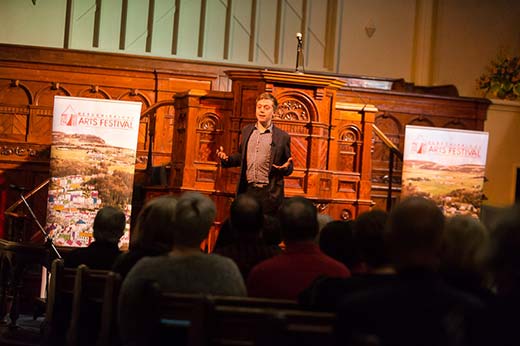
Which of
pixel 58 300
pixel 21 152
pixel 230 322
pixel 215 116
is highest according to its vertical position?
pixel 215 116

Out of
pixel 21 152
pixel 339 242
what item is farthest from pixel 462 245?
pixel 21 152

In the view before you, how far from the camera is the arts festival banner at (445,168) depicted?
10625mm

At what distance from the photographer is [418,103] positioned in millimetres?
12828

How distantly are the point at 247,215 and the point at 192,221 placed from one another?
84 cm

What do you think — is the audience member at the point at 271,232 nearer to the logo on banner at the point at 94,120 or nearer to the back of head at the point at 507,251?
the back of head at the point at 507,251

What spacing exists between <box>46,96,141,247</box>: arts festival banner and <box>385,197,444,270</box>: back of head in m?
6.88

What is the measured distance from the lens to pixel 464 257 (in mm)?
3637

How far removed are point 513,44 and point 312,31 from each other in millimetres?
3223

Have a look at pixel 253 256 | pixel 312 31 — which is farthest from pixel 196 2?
pixel 253 256

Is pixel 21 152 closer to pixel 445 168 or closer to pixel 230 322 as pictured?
pixel 445 168

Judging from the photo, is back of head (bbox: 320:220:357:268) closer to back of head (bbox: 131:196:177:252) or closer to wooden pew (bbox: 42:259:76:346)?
back of head (bbox: 131:196:177:252)

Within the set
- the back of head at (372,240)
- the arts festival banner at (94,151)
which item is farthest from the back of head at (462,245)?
the arts festival banner at (94,151)

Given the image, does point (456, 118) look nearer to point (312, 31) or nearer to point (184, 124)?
point (312, 31)

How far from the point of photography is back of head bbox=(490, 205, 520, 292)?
284 cm
